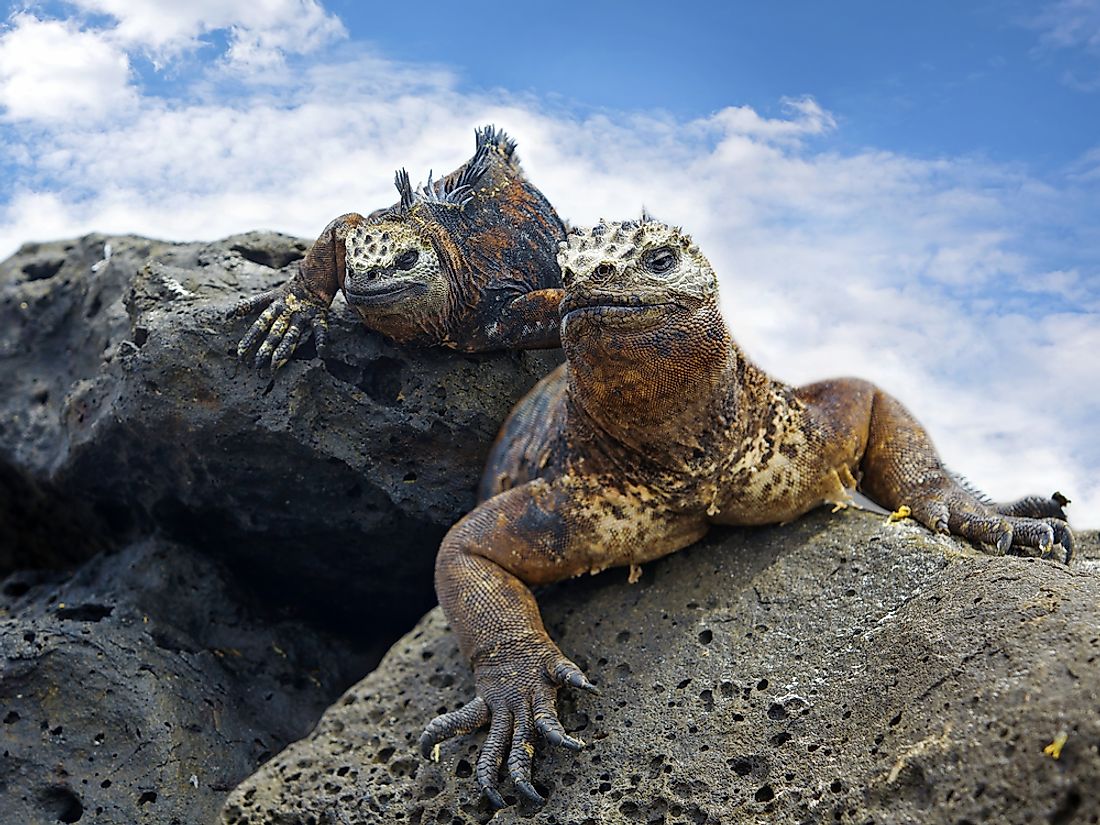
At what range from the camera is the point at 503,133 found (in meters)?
5.36

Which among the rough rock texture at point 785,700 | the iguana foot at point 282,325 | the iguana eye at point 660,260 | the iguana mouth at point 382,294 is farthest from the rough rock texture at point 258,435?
the iguana eye at point 660,260

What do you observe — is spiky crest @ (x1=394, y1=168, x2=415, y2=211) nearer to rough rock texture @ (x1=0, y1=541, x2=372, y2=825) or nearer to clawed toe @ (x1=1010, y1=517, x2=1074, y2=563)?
rough rock texture @ (x1=0, y1=541, x2=372, y2=825)

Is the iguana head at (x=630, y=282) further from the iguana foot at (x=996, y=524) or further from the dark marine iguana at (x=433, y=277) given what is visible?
the iguana foot at (x=996, y=524)

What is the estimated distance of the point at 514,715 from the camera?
382 cm

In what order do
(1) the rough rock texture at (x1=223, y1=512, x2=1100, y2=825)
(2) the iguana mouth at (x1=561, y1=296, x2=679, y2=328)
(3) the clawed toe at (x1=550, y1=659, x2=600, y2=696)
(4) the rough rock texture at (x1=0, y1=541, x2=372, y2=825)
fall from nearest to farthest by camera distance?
(1) the rough rock texture at (x1=223, y1=512, x2=1100, y2=825), (2) the iguana mouth at (x1=561, y1=296, x2=679, y2=328), (3) the clawed toe at (x1=550, y1=659, x2=600, y2=696), (4) the rough rock texture at (x1=0, y1=541, x2=372, y2=825)

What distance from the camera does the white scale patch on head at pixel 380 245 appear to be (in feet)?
14.7

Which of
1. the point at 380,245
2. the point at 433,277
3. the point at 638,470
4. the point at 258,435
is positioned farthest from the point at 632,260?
the point at 258,435

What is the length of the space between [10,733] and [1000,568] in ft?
12.0

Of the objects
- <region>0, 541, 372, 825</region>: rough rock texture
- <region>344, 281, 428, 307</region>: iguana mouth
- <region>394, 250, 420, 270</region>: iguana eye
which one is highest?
<region>394, 250, 420, 270</region>: iguana eye

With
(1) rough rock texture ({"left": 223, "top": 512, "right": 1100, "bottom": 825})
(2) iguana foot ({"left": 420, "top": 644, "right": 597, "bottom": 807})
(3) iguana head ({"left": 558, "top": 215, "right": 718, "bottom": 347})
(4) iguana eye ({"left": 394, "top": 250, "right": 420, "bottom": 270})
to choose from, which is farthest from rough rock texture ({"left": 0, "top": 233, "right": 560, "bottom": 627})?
(3) iguana head ({"left": 558, "top": 215, "right": 718, "bottom": 347})

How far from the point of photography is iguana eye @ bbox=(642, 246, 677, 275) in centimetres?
358

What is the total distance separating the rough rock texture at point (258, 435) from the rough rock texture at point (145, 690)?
0.30m

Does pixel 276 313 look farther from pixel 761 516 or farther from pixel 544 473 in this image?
pixel 761 516

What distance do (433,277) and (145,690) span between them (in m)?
2.04
